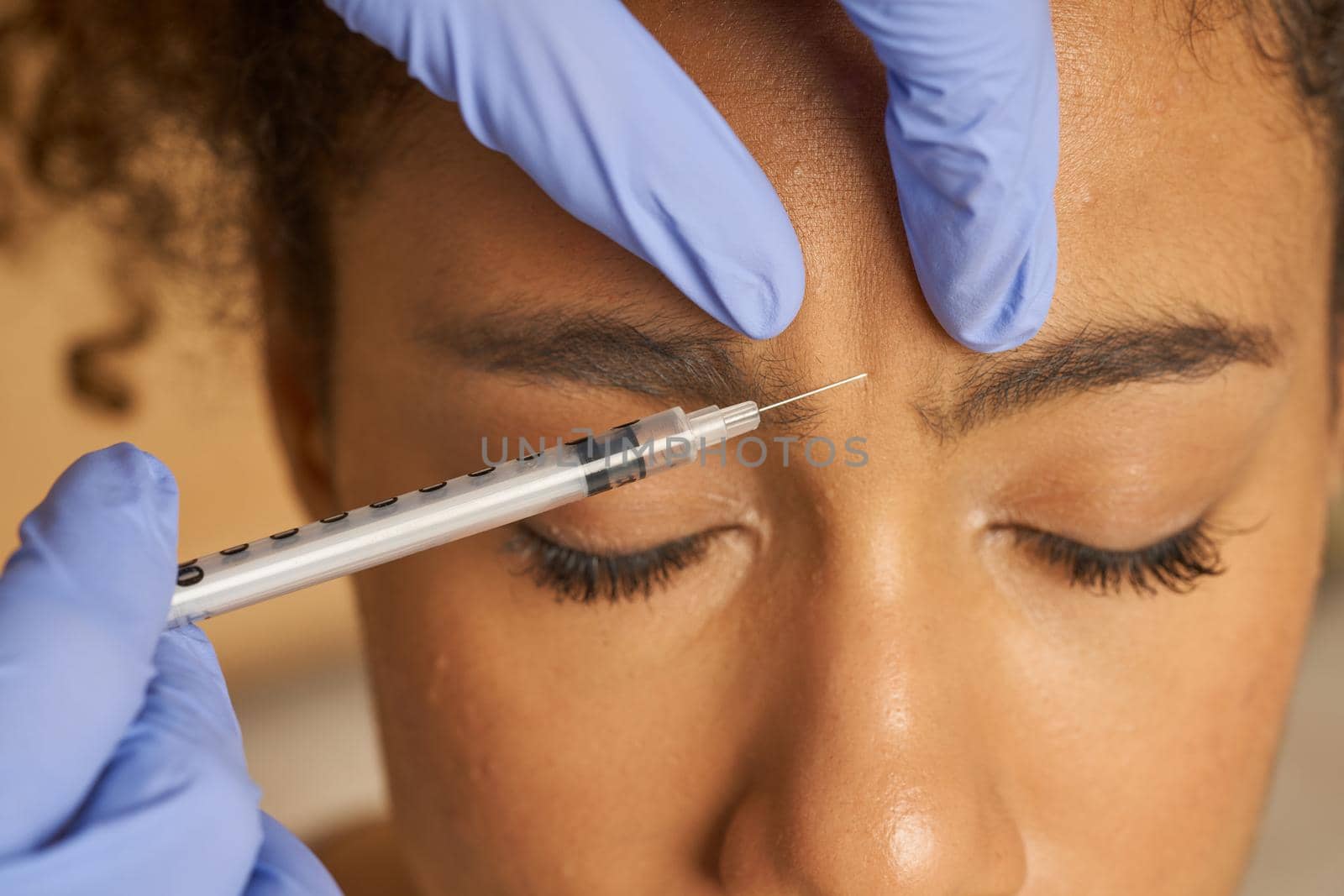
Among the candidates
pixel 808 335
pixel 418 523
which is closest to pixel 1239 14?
pixel 808 335

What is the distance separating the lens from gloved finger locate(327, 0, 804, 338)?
0.86 m

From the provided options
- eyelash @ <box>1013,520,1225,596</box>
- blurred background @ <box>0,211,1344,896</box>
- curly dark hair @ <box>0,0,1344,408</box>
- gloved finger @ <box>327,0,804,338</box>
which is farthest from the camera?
blurred background @ <box>0,211,1344,896</box>

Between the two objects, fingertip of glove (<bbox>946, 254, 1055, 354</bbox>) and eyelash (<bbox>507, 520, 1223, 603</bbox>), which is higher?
fingertip of glove (<bbox>946, 254, 1055, 354</bbox>)

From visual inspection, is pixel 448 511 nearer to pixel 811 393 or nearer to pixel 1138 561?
pixel 811 393

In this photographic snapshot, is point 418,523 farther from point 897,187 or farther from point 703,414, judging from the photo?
point 897,187

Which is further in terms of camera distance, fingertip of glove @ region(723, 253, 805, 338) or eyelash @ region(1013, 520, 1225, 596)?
eyelash @ region(1013, 520, 1225, 596)

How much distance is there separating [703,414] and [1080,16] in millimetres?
423

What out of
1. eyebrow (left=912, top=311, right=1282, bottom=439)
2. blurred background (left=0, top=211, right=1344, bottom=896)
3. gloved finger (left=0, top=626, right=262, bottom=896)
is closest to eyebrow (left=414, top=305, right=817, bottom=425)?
eyebrow (left=912, top=311, right=1282, bottom=439)

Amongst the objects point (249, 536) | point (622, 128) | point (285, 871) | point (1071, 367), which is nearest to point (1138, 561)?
point (1071, 367)

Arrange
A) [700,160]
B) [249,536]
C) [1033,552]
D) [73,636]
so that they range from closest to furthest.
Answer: [73,636] → [700,160] → [1033,552] → [249,536]

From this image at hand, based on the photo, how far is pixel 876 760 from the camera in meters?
0.92

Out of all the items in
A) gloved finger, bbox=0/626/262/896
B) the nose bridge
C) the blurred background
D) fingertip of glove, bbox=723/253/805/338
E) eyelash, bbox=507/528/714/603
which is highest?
fingertip of glove, bbox=723/253/805/338

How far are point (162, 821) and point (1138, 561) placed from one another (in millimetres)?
786

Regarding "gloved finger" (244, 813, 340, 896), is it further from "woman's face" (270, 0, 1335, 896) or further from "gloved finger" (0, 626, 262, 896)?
"woman's face" (270, 0, 1335, 896)
